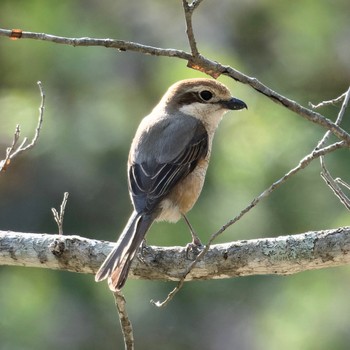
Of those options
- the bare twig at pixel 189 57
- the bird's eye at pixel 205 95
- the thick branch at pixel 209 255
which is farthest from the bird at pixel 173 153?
the bare twig at pixel 189 57

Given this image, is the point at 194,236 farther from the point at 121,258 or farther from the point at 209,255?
the point at 121,258

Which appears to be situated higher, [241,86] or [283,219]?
[241,86]

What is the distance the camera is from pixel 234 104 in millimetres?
5594

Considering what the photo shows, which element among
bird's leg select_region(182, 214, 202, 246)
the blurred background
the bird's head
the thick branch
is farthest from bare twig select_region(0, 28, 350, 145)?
the bird's head

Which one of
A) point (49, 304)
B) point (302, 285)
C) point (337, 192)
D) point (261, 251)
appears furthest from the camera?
point (49, 304)

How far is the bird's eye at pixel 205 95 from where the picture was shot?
5752mm

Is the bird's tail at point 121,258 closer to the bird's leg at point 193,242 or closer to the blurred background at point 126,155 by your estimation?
the bird's leg at point 193,242

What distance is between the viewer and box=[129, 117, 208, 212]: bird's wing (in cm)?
512

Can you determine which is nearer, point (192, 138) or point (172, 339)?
point (192, 138)

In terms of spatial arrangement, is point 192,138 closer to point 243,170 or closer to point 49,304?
point 243,170

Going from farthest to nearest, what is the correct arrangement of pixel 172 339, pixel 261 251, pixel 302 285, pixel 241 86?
pixel 172 339 < pixel 241 86 < pixel 302 285 < pixel 261 251

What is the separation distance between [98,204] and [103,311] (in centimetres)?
72

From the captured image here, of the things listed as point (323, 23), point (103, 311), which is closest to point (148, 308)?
point (103, 311)

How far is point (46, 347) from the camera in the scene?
18.9 ft
